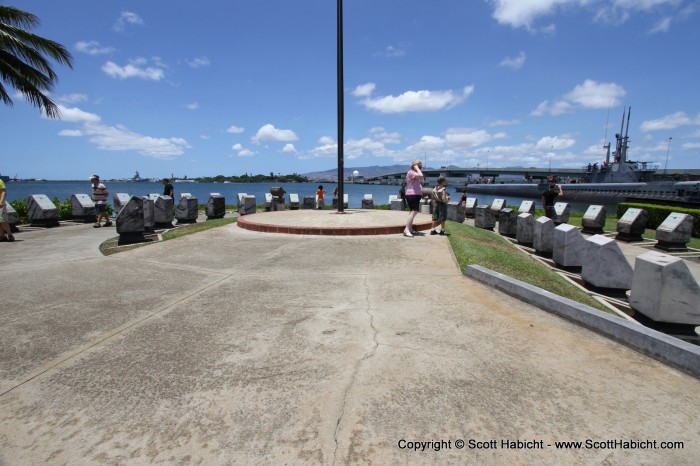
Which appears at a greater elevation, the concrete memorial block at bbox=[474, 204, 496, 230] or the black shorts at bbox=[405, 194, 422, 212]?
the black shorts at bbox=[405, 194, 422, 212]

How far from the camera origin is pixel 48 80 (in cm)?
1528

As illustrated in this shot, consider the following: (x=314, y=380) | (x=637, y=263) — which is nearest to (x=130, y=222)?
(x=314, y=380)

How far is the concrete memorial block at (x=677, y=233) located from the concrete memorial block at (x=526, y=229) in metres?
4.10

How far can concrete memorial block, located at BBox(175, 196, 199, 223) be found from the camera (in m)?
13.6

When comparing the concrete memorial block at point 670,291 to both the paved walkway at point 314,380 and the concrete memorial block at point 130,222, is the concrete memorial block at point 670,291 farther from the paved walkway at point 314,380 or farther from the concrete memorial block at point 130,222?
the concrete memorial block at point 130,222

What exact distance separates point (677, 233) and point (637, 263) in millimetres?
9284

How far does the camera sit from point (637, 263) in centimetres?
420

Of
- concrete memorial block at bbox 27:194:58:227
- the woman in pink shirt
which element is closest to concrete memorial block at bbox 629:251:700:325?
the woman in pink shirt

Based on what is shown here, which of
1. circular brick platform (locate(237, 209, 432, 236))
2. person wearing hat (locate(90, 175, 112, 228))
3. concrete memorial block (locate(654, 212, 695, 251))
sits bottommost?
concrete memorial block (locate(654, 212, 695, 251))

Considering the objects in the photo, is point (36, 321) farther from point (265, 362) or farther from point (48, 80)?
point (48, 80)

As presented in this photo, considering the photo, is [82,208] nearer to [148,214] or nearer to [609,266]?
[148,214]

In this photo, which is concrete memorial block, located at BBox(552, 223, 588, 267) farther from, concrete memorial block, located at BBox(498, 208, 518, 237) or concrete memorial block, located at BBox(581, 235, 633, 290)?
concrete memorial block, located at BBox(498, 208, 518, 237)

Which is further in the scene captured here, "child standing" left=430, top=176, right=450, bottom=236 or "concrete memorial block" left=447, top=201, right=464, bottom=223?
"concrete memorial block" left=447, top=201, right=464, bottom=223

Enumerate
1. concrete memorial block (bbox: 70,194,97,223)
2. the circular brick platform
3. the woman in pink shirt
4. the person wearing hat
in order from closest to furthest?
the woman in pink shirt
the circular brick platform
the person wearing hat
concrete memorial block (bbox: 70,194,97,223)
